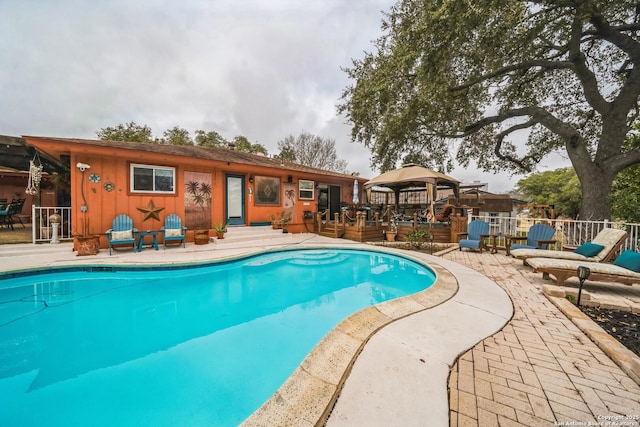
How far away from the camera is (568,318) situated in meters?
2.92

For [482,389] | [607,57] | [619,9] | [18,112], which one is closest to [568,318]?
[482,389]

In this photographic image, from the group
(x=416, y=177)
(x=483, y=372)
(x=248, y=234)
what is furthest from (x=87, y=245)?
(x=416, y=177)

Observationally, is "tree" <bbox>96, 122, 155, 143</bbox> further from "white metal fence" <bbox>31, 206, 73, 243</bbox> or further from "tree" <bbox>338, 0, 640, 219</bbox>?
"tree" <bbox>338, 0, 640, 219</bbox>

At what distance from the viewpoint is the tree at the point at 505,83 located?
20.8 ft

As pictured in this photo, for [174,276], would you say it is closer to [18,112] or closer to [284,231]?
[284,231]

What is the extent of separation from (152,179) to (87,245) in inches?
107

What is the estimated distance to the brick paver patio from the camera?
148cm

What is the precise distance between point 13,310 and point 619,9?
17142 mm

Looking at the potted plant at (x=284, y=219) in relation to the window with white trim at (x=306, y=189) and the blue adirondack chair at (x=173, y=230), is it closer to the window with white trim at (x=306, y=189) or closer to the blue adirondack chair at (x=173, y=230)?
the window with white trim at (x=306, y=189)

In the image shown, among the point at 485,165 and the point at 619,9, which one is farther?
the point at 485,165

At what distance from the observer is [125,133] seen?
1938cm

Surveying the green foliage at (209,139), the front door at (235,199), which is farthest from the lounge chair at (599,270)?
the green foliage at (209,139)

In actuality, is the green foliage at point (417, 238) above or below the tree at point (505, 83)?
below

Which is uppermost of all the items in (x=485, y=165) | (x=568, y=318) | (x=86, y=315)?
(x=485, y=165)
